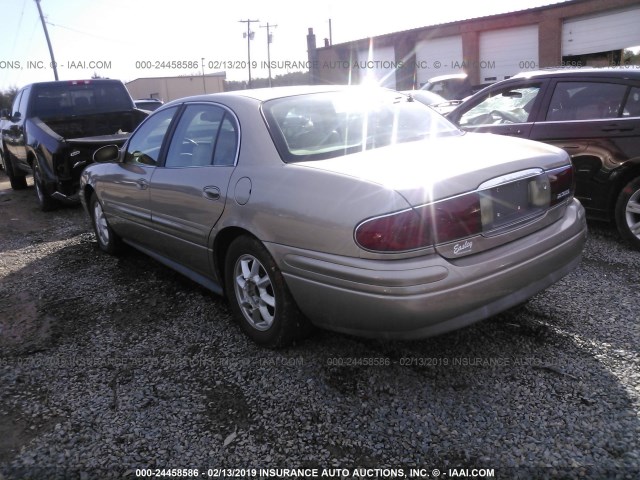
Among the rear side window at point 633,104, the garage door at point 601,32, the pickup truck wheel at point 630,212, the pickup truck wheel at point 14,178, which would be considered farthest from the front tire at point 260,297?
the garage door at point 601,32

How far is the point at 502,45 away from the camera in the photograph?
2614cm

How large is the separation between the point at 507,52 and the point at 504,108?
75.6 ft

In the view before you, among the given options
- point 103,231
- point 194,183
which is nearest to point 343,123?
point 194,183

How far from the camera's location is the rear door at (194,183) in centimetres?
332

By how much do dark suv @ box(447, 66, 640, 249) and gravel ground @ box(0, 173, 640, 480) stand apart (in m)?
0.88

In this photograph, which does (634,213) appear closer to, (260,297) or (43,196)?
(260,297)

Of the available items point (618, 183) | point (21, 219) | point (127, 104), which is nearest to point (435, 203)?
point (618, 183)

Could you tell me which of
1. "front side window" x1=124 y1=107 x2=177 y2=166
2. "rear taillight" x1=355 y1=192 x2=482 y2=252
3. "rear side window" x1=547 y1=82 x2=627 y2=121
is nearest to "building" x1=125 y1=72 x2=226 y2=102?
"front side window" x1=124 y1=107 x2=177 y2=166

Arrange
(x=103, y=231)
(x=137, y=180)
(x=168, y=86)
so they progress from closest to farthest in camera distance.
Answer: (x=137, y=180)
(x=103, y=231)
(x=168, y=86)

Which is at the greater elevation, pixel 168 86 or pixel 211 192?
pixel 168 86

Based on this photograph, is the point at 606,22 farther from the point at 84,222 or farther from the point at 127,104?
the point at 84,222

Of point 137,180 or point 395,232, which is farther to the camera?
point 137,180

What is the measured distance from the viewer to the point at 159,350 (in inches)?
132

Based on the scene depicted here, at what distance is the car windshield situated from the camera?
3.08 m
